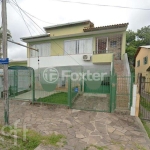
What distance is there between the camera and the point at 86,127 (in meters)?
4.49

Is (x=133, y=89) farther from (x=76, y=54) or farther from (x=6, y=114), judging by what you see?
(x=76, y=54)

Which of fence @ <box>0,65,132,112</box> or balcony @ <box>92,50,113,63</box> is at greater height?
balcony @ <box>92,50,113,63</box>

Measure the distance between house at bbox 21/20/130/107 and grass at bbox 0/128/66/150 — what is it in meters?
5.20

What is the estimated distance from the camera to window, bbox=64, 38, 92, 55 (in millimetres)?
11055

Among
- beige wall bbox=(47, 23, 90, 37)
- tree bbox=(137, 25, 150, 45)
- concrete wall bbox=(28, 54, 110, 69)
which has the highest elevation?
tree bbox=(137, 25, 150, 45)

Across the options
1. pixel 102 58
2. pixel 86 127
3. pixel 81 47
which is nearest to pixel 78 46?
pixel 81 47

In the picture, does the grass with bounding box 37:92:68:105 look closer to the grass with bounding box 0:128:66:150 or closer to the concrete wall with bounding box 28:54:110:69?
the grass with bounding box 0:128:66:150

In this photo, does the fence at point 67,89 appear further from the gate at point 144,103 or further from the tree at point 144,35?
the tree at point 144,35

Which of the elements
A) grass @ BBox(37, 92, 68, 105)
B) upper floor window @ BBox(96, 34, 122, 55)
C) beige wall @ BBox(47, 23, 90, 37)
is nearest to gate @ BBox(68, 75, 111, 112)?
grass @ BBox(37, 92, 68, 105)

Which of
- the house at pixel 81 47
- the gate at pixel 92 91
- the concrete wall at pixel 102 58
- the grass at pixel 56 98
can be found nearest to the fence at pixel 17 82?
the grass at pixel 56 98

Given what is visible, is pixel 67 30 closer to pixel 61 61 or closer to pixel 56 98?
pixel 61 61

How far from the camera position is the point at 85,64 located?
10750 millimetres

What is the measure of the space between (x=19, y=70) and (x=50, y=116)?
5.37 meters

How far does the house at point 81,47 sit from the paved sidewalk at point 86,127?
3.54 meters
